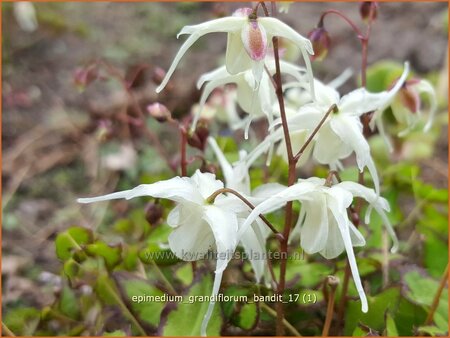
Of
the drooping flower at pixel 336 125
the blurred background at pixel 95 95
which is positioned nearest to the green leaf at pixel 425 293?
the drooping flower at pixel 336 125

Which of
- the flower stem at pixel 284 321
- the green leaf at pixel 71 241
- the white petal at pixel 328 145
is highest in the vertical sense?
the white petal at pixel 328 145

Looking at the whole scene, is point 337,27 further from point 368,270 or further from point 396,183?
point 368,270

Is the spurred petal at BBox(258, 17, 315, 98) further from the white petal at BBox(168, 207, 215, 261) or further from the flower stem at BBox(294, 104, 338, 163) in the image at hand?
the white petal at BBox(168, 207, 215, 261)

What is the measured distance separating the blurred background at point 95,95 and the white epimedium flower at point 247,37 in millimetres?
551

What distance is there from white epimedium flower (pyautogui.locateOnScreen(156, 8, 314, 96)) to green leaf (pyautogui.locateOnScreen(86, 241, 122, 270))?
0.37 m

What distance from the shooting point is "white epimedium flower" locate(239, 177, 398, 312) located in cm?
84

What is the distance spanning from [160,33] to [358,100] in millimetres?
2046

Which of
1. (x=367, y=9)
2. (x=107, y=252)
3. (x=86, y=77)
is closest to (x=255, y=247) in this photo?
(x=107, y=252)

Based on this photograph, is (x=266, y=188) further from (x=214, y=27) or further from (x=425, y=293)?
(x=425, y=293)

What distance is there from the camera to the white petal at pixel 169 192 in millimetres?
841

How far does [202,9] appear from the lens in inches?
119

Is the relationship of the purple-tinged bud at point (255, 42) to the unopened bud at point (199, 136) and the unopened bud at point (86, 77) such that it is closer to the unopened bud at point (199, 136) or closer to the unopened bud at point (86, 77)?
the unopened bud at point (199, 136)

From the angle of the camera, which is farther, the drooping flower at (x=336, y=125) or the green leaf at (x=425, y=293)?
the green leaf at (x=425, y=293)

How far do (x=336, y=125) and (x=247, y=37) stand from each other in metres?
0.18
